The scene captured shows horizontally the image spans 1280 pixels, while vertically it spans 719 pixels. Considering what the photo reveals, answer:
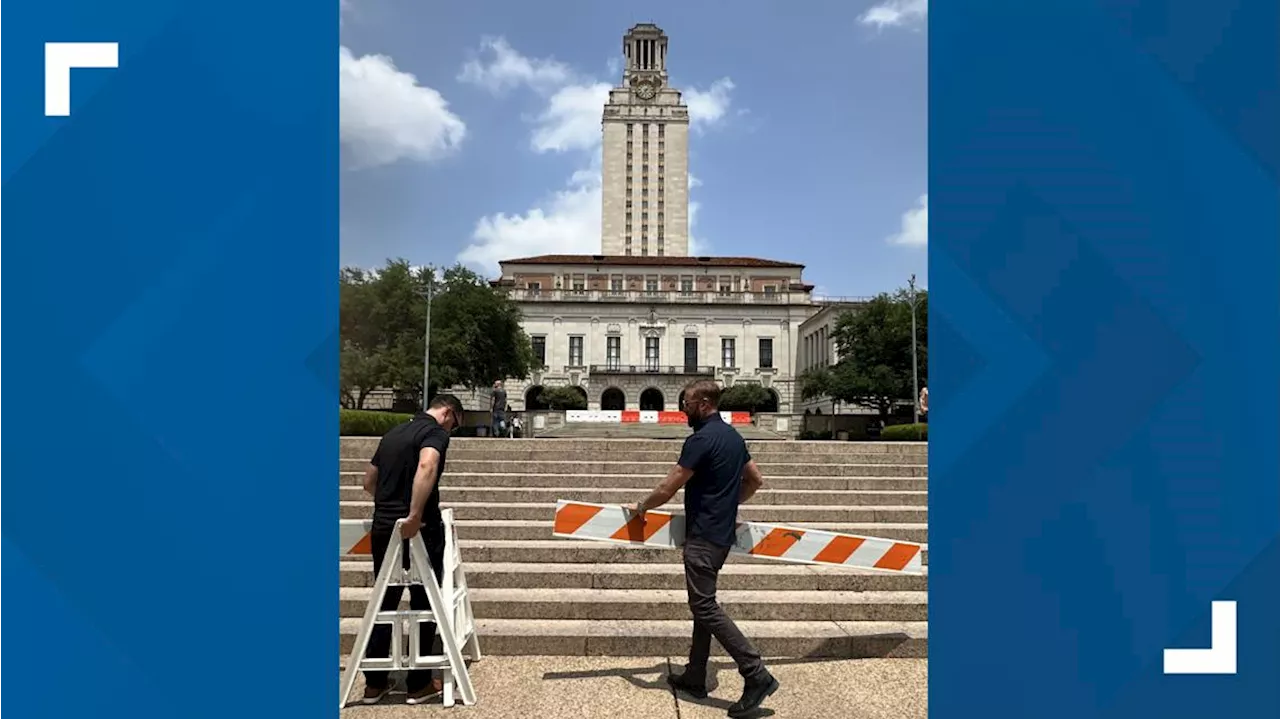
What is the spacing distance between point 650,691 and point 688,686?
244 millimetres

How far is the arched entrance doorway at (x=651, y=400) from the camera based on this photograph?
258 ft

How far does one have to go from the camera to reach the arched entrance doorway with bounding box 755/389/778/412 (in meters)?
76.9

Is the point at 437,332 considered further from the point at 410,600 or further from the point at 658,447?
the point at 410,600

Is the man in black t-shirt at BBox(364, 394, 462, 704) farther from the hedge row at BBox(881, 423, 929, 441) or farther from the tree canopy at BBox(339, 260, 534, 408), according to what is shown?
the hedge row at BBox(881, 423, 929, 441)

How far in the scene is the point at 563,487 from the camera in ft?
33.6

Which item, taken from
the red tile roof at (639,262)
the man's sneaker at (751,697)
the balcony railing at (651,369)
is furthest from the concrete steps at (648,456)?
the red tile roof at (639,262)

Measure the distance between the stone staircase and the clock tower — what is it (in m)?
88.9

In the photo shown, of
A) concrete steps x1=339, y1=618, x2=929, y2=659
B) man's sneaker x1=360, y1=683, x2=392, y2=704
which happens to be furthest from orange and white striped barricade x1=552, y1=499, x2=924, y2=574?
man's sneaker x1=360, y1=683, x2=392, y2=704

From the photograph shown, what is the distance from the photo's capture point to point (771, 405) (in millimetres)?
77500

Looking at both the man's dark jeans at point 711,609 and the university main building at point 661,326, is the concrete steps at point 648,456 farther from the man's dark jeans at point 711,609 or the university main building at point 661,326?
the university main building at point 661,326

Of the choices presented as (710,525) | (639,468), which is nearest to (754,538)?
(710,525)
